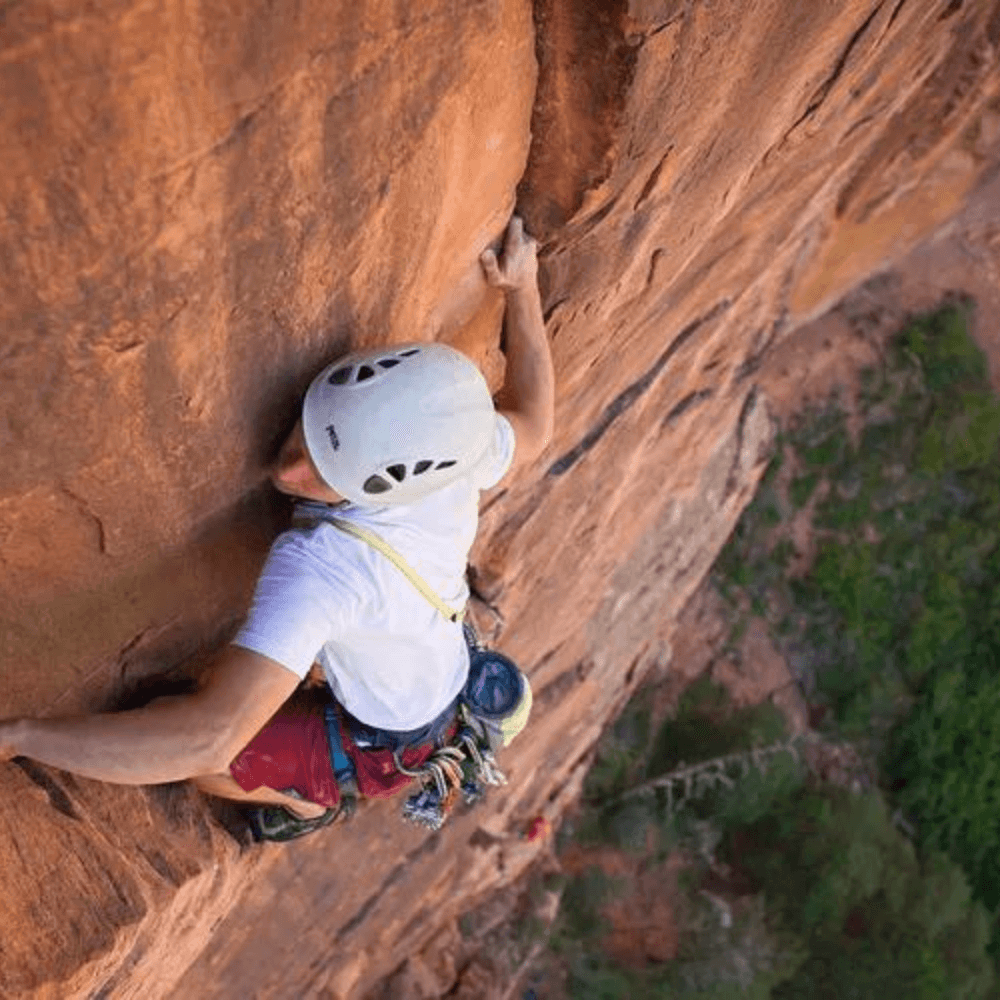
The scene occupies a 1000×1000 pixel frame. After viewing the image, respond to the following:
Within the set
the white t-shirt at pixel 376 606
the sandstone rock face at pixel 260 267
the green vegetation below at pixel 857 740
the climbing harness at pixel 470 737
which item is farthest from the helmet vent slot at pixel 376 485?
the green vegetation below at pixel 857 740

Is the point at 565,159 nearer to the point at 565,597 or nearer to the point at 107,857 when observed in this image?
the point at 107,857

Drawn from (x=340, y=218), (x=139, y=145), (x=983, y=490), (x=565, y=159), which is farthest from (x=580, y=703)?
(x=139, y=145)

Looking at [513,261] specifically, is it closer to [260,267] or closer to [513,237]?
[513,237]

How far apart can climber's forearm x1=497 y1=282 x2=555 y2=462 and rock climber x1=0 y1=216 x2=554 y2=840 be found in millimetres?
252

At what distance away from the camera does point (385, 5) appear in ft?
7.66

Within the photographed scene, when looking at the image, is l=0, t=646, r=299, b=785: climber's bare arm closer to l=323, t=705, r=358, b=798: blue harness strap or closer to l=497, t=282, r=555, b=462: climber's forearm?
l=323, t=705, r=358, b=798: blue harness strap

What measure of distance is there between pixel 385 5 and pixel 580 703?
19.2 ft

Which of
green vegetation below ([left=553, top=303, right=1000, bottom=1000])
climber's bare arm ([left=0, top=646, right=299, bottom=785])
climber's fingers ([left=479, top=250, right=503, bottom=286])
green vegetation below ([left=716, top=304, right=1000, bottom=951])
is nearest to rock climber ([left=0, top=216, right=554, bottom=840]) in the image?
climber's bare arm ([left=0, top=646, right=299, bottom=785])

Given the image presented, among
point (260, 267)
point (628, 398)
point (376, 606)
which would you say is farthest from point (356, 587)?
point (628, 398)

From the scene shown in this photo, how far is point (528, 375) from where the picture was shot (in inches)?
139

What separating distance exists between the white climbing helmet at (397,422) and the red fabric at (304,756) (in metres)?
0.82

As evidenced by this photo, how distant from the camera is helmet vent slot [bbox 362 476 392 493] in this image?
264 cm

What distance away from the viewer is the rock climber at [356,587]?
258cm

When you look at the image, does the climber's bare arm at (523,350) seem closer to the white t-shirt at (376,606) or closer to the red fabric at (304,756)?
the white t-shirt at (376,606)
